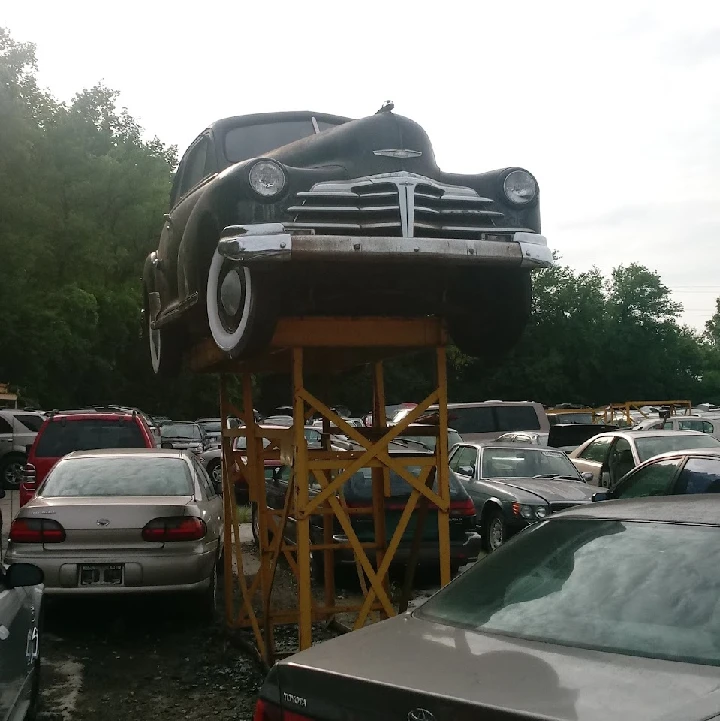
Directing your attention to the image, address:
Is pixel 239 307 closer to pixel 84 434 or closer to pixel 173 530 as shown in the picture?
pixel 173 530

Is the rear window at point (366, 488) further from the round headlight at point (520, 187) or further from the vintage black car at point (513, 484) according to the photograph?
the round headlight at point (520, 187)

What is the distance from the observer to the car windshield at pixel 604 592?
306 cm

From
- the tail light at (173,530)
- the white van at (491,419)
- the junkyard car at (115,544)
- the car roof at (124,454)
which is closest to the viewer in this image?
the junkyard car at (115,544)

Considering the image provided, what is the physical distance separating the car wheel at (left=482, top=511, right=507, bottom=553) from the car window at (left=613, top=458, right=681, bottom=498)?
3512mm

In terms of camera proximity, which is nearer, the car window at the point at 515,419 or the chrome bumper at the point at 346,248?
the chrome bumper at the point at 346,248

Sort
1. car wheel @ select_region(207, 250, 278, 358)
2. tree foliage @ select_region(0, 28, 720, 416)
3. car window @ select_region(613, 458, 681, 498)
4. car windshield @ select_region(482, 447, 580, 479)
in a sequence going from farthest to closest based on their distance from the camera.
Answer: tree foliage @ select_region(0, 28, 720, 416) < car windshield @ select_region(482, 447, 580, 479) < car window @ select_region(613, 458, 681, 498) < car wheel @ select_region(207, 250, 278, 358)

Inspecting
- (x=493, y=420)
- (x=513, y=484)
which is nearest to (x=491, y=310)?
(x=513, y=484)

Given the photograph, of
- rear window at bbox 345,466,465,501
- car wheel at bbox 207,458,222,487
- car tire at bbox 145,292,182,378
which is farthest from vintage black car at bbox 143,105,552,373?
car wheel at bbox 207,458,222,487

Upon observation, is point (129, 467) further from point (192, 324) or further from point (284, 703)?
point (284, 703)

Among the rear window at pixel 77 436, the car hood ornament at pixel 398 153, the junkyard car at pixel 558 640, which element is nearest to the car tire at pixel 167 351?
the car hood ornament at pixel 398 153

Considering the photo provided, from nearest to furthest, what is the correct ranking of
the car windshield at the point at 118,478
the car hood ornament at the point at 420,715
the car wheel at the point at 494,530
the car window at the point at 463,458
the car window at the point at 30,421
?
the car hood ornament at the point at 420,715, the car windshield at the point at 118,478, the car wheel at the point at 494,530, the car window at the point at 463,458, the car window at the point at 30,421

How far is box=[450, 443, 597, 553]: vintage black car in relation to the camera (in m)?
12.6

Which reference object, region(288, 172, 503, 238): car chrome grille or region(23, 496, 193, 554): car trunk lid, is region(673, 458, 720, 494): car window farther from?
region(23, 496, 193, 554): car trunk lid

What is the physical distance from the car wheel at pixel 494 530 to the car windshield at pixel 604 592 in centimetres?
917
